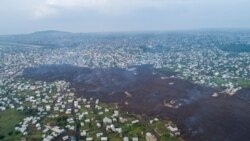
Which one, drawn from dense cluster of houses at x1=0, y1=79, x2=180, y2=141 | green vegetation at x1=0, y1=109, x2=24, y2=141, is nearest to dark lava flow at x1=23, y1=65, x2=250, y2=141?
dense cluster of houses at x1=0, y1=79, x2=180, y2=141

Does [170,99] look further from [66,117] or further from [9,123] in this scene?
[9,123]

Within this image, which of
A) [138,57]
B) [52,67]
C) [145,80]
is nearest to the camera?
[145,80]

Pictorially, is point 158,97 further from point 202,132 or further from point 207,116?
point 202,132

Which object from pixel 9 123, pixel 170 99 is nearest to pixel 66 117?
pixel 9 123

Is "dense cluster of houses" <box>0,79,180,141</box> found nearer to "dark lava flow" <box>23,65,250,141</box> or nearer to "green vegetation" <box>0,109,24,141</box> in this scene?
"green vegetation" <box>0,109,24,141</box>

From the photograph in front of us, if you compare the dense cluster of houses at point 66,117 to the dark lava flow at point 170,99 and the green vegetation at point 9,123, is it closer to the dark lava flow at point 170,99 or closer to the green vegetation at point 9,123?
the green vegetation at point 9,123

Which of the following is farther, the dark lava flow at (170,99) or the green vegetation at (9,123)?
the dark lava flow at (170,99)

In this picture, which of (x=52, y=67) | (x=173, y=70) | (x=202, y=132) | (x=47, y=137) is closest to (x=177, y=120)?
(x=202, y=132)

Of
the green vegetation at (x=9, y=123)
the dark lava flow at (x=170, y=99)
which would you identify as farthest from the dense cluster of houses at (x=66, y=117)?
the dark lava flow at (x=170, y=99)
